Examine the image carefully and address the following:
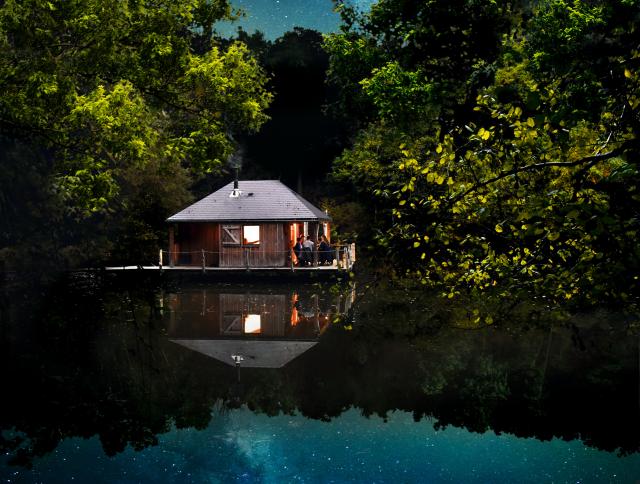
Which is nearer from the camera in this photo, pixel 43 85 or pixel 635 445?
pixel 635 445

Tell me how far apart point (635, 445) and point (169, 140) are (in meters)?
18.0

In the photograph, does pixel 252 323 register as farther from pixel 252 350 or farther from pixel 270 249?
pixel 270 249

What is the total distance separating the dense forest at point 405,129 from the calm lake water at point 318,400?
199 cm

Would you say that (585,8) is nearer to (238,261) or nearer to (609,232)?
(238,261)

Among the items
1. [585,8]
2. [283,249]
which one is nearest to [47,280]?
[283,249]

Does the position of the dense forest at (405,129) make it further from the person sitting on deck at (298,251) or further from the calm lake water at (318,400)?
→ the person sitting on deck at (298,251)

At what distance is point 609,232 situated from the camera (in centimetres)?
646

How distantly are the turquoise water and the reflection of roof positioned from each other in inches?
184

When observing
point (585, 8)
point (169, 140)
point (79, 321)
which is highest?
point (585, 8)

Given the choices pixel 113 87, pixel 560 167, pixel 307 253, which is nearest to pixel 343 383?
pixel 560 167

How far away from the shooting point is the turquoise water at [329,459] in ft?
30.9

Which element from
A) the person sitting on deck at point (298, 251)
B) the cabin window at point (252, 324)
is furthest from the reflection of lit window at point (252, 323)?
the person sitting on deck at point (298, 251)

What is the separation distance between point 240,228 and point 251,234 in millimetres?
760

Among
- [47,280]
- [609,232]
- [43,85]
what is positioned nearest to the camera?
[609,232]
